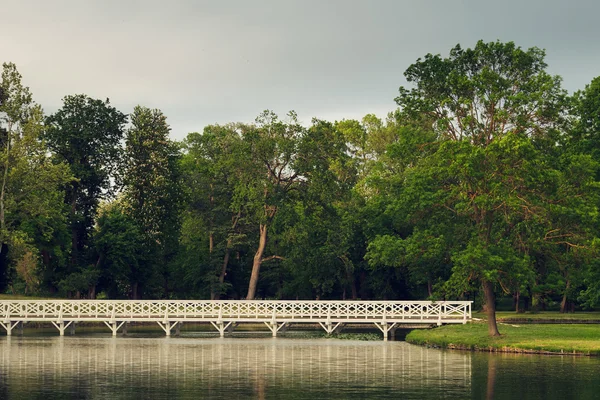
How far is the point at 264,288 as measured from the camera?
306ft

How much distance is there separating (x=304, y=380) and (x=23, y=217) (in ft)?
133

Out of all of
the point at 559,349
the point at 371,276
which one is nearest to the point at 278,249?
the point at 371,276

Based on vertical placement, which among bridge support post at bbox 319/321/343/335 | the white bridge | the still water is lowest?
bridge support post at bbox 319/321/343/335

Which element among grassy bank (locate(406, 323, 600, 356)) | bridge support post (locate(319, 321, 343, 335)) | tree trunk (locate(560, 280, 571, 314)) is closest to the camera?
grassy bank (locate(406, 323, 600, 356))

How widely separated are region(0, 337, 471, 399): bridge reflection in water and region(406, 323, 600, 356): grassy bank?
6.20 feet

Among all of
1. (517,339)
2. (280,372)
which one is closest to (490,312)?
(517,339)

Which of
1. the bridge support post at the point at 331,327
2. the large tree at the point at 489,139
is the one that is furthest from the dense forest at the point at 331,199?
the bridge support post at the point at 331,327

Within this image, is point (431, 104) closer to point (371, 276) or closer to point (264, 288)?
point (371, 276)

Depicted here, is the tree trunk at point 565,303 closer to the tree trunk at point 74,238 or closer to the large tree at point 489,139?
the large tree at point 489,139

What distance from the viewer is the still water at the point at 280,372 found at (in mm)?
27688

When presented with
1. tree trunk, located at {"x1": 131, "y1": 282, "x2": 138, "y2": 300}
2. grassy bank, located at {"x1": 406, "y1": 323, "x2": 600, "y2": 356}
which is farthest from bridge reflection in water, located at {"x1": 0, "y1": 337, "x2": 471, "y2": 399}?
tree trunk, located at {"x1": 131, "y1": 282, "x2": 138, "y2": 300}

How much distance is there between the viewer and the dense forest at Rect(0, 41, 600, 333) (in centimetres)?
4656

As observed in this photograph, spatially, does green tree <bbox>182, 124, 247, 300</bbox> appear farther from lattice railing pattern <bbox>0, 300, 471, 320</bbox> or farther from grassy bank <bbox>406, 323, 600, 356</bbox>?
grassy bank <bbox>406, 323, 600, 356</bbox>

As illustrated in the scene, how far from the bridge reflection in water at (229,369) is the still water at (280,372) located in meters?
0.03
